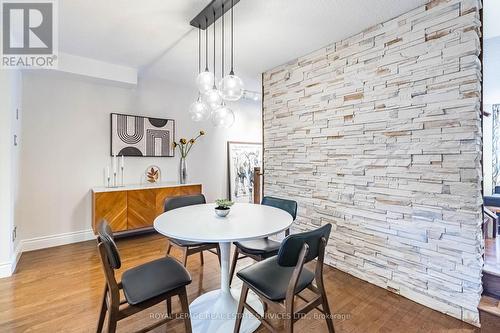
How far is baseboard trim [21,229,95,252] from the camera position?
3.22 meters

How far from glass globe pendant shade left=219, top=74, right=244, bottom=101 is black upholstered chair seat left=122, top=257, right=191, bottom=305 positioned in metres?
1.43

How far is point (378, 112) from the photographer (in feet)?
7.92

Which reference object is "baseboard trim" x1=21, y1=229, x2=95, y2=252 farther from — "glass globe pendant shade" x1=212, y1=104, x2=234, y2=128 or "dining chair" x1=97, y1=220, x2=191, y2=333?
"glass globe pendant shade" x1=212, y1=104, x2=234, y2=128

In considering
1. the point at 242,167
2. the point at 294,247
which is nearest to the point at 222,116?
the point at 294,247

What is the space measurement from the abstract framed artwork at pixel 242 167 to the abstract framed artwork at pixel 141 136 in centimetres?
131

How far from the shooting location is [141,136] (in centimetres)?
401

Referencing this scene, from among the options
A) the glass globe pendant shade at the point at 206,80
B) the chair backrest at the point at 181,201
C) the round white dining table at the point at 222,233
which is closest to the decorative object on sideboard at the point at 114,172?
the chair backrest at the point at 181,201

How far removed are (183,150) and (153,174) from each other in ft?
2.29

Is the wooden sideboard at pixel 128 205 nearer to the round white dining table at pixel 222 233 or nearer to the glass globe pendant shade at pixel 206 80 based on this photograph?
the round white dining table at pixel 222 233

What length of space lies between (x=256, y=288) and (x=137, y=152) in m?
3.29

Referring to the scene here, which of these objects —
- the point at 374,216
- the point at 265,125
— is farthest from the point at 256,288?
the point at 265,125

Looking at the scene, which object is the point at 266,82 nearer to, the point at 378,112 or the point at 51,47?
the point at 378,112

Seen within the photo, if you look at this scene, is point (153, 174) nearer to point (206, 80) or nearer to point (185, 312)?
point (206, 80)

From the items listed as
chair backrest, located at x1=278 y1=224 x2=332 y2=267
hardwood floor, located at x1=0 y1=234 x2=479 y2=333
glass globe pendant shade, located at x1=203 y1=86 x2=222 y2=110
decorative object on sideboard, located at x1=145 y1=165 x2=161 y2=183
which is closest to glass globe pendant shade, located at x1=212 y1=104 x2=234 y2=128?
glass globe pendant shade, located at x1=203 y1=86 x2=222 y2=110
